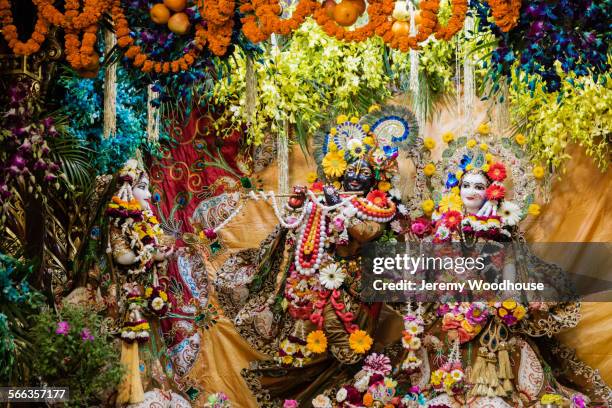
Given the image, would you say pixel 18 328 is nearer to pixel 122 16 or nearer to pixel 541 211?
pixel 122 16

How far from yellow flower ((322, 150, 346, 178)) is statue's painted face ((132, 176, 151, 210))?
127 centimetres

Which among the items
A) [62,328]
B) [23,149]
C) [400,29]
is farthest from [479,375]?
[23,149]

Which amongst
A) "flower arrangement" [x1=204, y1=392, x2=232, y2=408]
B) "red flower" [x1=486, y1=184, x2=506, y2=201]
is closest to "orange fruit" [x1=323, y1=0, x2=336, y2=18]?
"red flower" [x1=486, y1=184, x2=506, y2=201]

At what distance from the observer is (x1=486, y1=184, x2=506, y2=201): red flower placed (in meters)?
8.01

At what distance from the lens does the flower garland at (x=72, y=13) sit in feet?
23.4

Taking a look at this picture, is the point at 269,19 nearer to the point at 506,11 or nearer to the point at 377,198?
the point at 506,11

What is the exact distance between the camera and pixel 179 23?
23.4ft

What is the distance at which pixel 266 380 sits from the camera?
27.7 ft

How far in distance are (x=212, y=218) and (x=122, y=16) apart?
8.37 ft

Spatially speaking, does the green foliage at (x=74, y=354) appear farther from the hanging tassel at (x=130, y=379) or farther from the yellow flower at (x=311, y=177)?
the yellow flower at (x=311, y=177)

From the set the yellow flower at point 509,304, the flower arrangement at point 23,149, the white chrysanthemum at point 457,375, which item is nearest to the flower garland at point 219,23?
the flower arrangement at point 23,149

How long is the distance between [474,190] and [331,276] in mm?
1150

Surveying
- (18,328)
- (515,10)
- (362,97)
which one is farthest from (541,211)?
(18,328)

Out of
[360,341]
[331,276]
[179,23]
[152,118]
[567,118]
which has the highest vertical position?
Result: [179,23]
